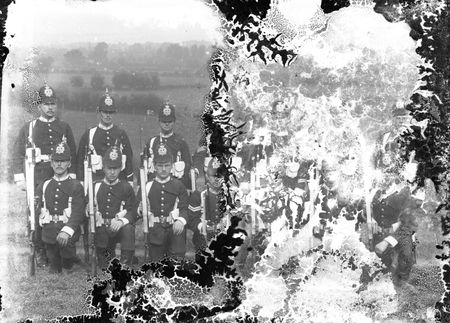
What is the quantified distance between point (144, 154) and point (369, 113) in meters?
1.19

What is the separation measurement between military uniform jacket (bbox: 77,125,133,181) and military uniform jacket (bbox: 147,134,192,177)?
12cm

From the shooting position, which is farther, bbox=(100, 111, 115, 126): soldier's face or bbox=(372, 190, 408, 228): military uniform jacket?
bbox=(372, 190, 408, 228): military uniform jacket

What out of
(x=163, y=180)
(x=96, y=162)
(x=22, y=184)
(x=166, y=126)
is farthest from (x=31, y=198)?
(x=166, y=126)

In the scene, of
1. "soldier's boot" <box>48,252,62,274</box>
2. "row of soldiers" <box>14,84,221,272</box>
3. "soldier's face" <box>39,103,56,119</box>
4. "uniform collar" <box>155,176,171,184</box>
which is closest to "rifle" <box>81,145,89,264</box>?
"row of soldiers" <box>14,84,221,272</box>

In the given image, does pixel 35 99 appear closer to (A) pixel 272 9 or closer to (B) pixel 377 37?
(A) pixel 272 9

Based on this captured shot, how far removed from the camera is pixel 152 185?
10.1 feet

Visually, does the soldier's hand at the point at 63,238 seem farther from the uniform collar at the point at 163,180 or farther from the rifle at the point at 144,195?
the uniform collar at the point at 163,180

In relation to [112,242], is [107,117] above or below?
above

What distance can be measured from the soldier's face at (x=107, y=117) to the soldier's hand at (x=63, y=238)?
59 centimetres

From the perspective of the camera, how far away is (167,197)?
3.10 metres

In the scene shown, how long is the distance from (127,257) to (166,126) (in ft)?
2.26

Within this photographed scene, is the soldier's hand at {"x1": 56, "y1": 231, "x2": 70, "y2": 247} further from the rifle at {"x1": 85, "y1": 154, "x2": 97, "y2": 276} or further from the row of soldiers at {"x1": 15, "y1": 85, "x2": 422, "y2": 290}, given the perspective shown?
the rifle at {"x1": 85, "y1": 154, "x2": 97, "y2": 276}

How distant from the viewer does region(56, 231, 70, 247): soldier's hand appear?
3.04 metres

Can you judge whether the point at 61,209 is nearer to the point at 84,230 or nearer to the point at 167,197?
the point at 84,230
